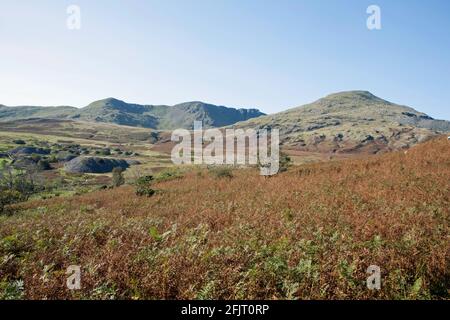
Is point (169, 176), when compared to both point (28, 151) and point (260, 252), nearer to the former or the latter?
point (260, 252)

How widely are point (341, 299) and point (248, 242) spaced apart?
277cm

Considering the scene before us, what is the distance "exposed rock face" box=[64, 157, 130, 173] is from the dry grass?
80028 mm

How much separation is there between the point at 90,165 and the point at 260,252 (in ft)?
294

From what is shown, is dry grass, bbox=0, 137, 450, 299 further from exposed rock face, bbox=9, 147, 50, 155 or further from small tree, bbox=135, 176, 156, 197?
exposed rock face, bbox=9, 147, 50, 155

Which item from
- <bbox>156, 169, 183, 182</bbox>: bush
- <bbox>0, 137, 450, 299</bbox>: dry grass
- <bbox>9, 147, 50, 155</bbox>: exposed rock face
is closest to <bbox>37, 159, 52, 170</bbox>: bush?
<bbox>9, 147, 50, 155</bbox>: exposed rock face

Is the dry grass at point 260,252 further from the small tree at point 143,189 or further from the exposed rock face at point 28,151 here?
the exposed rock face at point 28,151

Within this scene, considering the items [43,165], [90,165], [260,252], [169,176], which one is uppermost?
[260,252]

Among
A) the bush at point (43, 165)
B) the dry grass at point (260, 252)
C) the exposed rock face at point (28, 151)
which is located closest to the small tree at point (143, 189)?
the dry grass at point (260, 252)

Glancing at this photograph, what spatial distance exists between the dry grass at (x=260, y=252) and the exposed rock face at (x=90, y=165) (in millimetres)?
80028

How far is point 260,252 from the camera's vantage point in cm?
737

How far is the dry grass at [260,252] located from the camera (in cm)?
592

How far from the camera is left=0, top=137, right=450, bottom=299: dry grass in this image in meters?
5.92

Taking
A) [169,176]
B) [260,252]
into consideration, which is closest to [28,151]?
[169,176]
